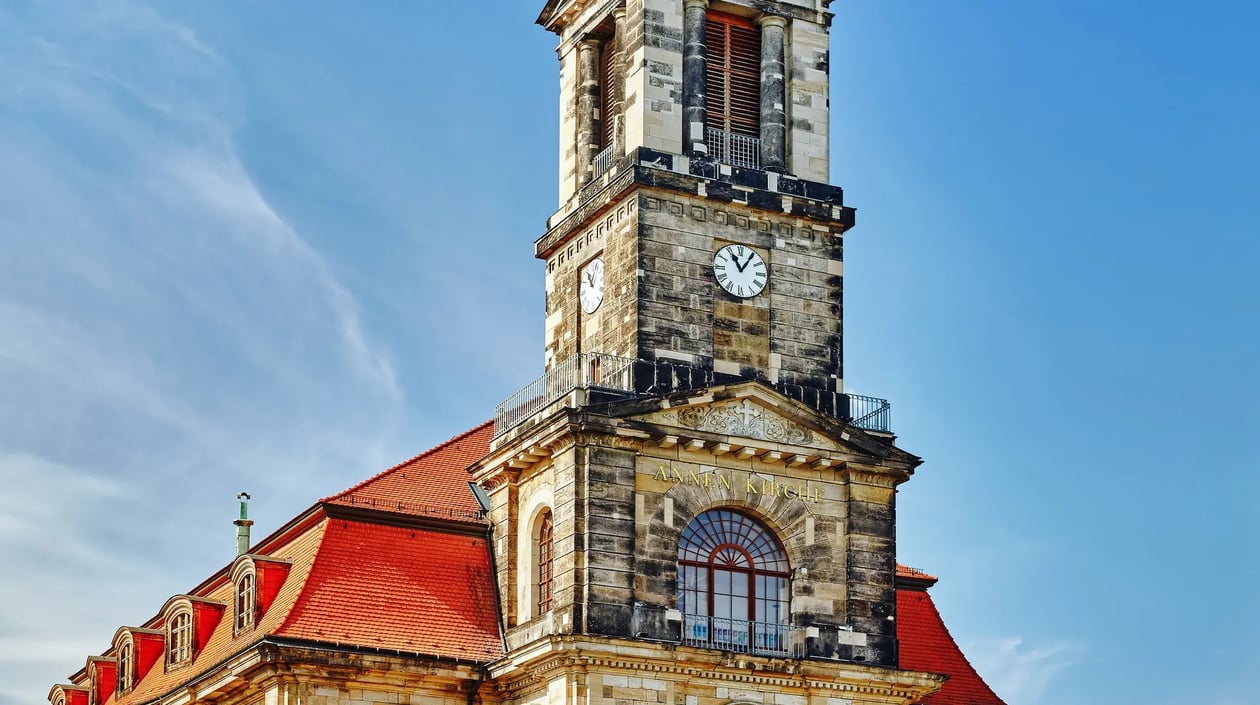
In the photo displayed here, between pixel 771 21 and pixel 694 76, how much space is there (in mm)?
2579

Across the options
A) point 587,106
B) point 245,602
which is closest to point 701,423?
point 587,106

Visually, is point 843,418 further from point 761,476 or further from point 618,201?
point 618,201

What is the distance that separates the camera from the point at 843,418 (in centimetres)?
5069

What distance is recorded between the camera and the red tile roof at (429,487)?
2044 inches

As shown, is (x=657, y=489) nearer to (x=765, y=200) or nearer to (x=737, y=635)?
(x=737, y=635)

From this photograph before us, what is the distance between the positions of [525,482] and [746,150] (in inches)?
364

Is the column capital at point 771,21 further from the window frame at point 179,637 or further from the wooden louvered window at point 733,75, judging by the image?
the window frame at point 179,637

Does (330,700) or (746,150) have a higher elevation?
(746,150)

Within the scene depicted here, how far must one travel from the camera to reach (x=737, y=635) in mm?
48719

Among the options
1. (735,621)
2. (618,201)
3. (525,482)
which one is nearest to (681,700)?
(735,621)

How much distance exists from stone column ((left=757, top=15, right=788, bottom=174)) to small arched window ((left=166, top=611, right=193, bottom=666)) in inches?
694

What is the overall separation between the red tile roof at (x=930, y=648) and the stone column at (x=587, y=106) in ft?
41.7

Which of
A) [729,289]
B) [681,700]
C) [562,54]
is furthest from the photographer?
[562,54]

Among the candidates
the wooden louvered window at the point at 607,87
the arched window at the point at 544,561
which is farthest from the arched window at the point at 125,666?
the wooden louvered window at the point at 607,87
